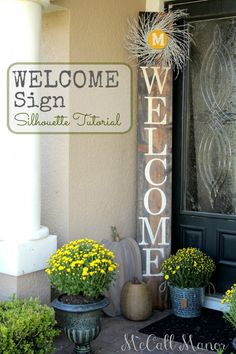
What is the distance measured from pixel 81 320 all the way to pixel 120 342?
0.63 meters

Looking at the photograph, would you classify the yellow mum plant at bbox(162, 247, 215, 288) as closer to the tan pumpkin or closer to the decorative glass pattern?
the tan pumpkin

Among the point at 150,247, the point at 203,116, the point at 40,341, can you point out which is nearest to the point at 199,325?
the point at 150,247

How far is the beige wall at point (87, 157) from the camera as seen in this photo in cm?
405

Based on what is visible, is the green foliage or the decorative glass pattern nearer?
the green foliage

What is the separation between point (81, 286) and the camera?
10.7 feet

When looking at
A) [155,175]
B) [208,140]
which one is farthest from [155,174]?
[208,140]

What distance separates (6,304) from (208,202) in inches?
86.9

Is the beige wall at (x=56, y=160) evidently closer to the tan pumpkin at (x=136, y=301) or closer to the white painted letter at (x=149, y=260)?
the tan pumpkin at (x=136, y=301)

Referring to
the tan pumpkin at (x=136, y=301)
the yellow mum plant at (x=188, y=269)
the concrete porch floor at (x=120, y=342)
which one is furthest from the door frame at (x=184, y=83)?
the concrete porch floor at (x=120, y=342)

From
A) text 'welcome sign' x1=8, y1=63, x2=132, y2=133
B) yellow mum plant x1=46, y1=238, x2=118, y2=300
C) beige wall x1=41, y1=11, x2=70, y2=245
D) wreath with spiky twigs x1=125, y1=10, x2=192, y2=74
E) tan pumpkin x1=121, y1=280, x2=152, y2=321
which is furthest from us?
wreath with spiky twigs x1=125, y1=10, x2=192, y2=74

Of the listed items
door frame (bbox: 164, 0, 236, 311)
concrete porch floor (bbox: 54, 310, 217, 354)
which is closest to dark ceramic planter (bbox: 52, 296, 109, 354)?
concrete porch floor (bbox: 54, 310, 217, 354)

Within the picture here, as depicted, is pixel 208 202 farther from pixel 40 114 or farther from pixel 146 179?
pixel 40 114

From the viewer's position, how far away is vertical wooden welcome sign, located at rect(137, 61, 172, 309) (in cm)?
458

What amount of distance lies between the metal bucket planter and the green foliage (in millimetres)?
1398
